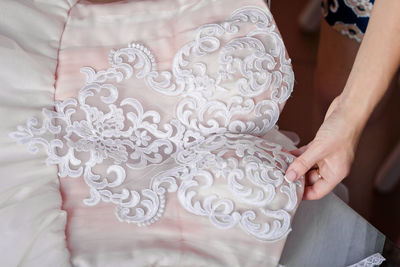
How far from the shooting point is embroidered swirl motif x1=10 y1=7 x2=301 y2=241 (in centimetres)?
58

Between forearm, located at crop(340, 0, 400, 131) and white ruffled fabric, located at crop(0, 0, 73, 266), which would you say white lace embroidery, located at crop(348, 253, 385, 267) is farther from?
white ruffled fabric, located at crop(0, 0, 73, 266)

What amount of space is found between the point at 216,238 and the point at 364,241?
0.80 ft

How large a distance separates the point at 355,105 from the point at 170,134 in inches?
10.9

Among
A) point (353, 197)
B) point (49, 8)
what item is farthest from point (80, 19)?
point (353, 197)

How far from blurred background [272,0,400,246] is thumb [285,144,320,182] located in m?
0.59

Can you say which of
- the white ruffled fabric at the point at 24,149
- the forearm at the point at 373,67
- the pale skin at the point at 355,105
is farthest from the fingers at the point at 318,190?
the white ruffled fabric at the point at 24,149

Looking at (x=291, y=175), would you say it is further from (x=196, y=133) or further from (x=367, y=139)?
(x=367, y=139)

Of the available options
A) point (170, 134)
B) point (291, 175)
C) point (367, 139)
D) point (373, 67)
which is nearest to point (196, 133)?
point (170, 134)

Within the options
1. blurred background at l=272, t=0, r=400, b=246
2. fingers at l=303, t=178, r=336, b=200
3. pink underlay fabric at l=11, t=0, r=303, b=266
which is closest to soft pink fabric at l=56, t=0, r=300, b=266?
pink underlay fabric at l=11, t=0, r=303, b=266

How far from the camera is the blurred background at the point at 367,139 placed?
1276mm

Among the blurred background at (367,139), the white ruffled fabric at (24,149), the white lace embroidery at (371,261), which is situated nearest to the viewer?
the white ruffled fabric at (24,149)

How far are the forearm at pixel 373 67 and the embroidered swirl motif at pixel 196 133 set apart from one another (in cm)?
11

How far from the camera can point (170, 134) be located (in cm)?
66

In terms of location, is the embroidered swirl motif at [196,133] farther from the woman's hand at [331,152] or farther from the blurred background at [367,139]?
the blurred background at [367,139]
